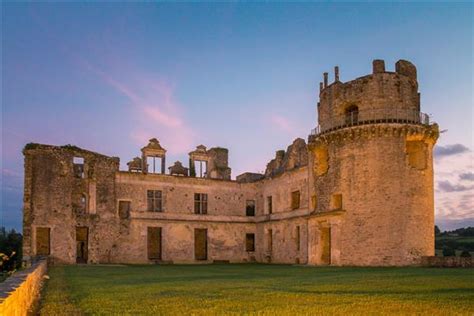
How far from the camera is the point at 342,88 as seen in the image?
29953 mm

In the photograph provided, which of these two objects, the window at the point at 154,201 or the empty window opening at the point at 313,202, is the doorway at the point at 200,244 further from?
the empty window opening at the point at 313,202

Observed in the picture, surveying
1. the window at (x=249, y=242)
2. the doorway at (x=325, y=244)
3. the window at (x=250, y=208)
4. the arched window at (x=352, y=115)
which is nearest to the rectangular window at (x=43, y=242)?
the window at (x=249, y=242)

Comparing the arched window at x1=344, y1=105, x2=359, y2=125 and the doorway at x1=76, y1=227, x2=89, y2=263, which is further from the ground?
the arched window at x1=344, y1=105, x2=359, y2=125

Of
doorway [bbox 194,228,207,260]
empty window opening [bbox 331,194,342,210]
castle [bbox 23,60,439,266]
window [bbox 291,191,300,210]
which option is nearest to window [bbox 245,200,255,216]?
castle [bbox 23,60,439,266]

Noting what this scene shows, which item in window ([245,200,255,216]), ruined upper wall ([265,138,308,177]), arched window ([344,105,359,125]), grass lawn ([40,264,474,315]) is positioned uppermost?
arched window ([344,105,359,125])

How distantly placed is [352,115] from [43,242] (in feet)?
68.4

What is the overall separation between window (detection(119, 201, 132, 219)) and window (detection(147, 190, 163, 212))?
1434mm

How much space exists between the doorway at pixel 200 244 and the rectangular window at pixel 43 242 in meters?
10.9

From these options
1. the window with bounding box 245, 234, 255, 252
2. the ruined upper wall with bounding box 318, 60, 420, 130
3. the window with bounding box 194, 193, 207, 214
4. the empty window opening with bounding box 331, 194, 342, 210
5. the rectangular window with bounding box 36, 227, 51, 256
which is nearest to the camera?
the ruined upper wall with bounding box 318, 60, 420, 130

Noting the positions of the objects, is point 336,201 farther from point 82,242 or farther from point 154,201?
point 82,242

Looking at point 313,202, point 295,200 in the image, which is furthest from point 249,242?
point 313,202

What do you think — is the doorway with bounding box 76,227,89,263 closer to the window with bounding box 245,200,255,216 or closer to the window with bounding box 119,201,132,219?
the window with bounding box 119,201,132,219

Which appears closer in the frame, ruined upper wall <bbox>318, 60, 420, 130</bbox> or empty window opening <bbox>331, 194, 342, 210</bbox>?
ruined upper wall <bbox>318, 60, 420, 130</bbox>

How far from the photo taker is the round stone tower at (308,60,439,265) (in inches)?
1075
